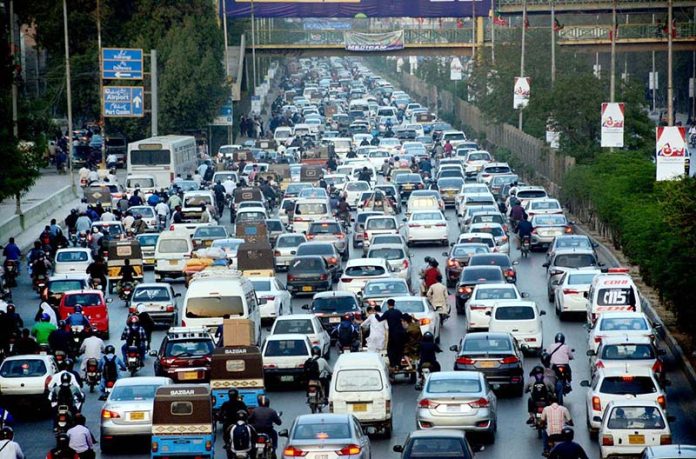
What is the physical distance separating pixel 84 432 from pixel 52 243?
99.2 ft

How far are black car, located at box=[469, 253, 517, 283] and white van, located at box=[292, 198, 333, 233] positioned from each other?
45.1 feet

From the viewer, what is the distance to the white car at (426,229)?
6066cm

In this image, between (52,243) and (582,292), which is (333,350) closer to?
(582,292)

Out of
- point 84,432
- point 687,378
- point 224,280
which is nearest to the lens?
point 84,432

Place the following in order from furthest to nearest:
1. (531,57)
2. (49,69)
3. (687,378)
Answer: (49,69) < (531,57) < (687,378)

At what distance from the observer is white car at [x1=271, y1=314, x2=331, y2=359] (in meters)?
37.3

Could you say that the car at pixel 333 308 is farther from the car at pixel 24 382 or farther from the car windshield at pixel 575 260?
the car at pixel 24 382

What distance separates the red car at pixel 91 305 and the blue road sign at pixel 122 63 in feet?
165

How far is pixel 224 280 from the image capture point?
39188 mm

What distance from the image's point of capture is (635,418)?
89.7 feet

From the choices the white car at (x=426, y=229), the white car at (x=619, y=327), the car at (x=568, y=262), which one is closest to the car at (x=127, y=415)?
the white car at (x=619, y=327)

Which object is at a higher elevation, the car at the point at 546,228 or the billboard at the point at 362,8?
the billboard at the point at 362,8

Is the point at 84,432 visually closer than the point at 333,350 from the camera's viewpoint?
Yes

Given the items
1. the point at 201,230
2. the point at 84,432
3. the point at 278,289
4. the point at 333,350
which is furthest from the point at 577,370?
the point at 201,230
